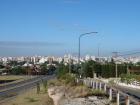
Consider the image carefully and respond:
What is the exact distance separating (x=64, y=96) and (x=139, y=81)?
34019 millimetres

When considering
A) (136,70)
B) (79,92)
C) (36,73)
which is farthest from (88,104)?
(36,73)

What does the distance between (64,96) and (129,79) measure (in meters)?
36.8

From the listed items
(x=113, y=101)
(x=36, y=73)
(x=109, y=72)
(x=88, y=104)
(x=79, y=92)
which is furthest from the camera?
(x=36, y=73)

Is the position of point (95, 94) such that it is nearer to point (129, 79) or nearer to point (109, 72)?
point (129, 79)

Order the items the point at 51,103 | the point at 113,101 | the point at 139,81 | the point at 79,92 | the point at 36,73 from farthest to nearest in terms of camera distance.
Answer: the point at 36,73
the point at 139,81
the point at 51,103
the point at 79,92
the point at 113,101

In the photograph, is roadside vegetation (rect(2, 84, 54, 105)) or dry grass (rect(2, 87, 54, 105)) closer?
dry grass (rect(2, 87, 54, 105))

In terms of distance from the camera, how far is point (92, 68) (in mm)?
101500

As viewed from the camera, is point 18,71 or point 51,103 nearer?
point 51,103

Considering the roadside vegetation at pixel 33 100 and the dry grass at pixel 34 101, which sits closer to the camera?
the dry grass at pixel 34 101

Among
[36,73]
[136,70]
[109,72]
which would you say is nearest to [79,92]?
[136,70]

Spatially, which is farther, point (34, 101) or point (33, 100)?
point (33, 100)

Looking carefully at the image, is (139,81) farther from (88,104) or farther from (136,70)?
(88,104)

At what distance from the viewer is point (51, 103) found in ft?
104

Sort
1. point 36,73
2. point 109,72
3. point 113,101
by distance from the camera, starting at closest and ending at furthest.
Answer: point 113,101
point 109,72
point 36,73
